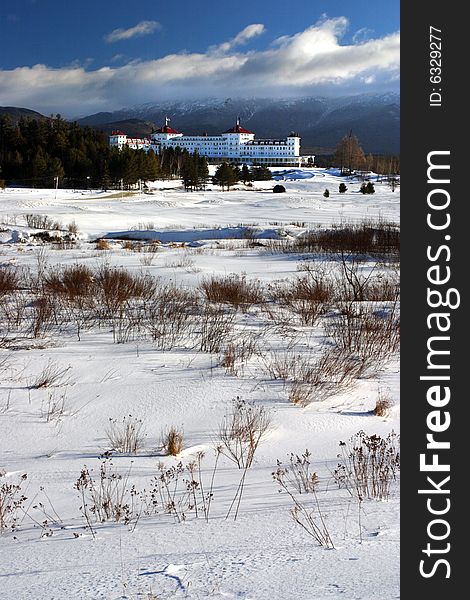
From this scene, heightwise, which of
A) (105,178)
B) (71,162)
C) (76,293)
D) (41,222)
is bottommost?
(76,293)

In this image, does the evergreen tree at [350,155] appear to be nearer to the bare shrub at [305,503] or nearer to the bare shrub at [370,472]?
the bare shrub at [370,472]

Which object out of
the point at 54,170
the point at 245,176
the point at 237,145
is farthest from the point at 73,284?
the point at 237,145

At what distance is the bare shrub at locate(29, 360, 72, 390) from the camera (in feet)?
23.2

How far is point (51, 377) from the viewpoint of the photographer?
285 inches

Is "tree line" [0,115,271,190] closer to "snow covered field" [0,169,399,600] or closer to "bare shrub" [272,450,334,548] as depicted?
"snow covered field" [0,169,399,600]

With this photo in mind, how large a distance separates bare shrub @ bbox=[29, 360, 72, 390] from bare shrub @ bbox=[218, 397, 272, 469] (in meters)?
2.27

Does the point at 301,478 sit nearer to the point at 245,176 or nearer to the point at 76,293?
the point at 76,293

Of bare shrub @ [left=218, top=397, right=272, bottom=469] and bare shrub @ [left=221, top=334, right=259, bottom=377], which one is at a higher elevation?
bare shrub @ [left=221, top=334, right=259, bottom=377]

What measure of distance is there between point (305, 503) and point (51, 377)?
13.5 ft

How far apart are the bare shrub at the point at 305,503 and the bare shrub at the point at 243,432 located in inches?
14.1

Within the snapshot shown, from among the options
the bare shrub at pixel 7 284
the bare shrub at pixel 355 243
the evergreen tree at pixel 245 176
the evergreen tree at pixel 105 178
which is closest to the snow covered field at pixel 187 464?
the bare shrub at pixel 7 284

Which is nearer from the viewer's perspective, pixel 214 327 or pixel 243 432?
pixel 243 432

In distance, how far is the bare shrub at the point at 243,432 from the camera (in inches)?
202

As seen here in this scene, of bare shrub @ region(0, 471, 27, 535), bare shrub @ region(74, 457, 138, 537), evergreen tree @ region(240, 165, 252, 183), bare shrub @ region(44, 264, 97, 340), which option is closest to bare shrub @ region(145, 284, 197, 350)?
bare shrub @ region(44, 264, 97, 340)
